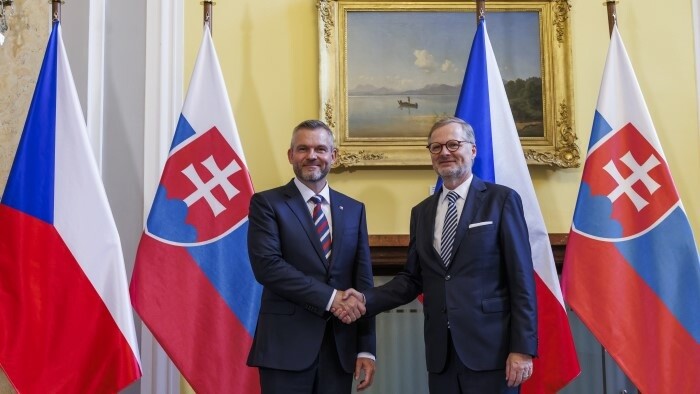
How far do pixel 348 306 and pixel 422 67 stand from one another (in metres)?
1.85

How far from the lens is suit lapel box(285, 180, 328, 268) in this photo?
2.62 m

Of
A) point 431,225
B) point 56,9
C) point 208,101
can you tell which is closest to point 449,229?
point 431,225

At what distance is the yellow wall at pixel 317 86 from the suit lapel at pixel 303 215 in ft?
3.78

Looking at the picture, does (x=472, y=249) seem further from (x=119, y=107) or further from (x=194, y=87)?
(x=119, y=107)

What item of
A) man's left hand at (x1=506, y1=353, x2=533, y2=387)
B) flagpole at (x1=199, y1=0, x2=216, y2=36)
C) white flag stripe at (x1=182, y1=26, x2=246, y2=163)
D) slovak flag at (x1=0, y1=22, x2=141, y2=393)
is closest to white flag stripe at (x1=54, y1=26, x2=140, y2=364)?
slovak flag at (x1=0, y1=22, x2=141, y2=393)

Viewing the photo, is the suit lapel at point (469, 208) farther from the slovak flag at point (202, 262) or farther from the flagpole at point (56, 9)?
the flagpole at point (56, 9)

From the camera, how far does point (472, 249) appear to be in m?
2.49

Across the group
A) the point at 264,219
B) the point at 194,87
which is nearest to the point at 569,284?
the point at 264,219

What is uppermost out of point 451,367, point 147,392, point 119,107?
point 119,107

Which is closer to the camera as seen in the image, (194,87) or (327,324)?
(327,324)

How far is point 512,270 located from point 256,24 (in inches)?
Result: 87.2

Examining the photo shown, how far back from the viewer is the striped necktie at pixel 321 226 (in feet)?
8.73

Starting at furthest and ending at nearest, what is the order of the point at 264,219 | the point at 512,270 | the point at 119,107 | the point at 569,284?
the point at 119,107 < the point at 569,284 < the point at 264,219 < the point at 512,270

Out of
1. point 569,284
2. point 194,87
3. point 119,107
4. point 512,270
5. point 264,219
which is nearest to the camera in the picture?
point 512,270
